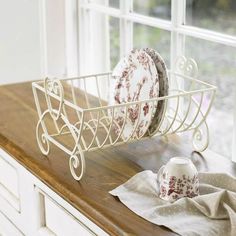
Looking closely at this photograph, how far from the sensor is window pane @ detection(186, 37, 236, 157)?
5.27 feet

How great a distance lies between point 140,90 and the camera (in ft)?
4.75

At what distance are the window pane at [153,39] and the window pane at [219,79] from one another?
0.33ft

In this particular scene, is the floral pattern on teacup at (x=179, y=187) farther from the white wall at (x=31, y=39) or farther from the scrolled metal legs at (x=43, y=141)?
the white wall at (x=31, y=39)

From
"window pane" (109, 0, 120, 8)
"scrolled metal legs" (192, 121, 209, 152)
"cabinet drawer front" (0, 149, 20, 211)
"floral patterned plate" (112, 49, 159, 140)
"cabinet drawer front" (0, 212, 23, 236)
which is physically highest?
"window pane" (109, 0, 120, 8)

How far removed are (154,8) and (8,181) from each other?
0.66m

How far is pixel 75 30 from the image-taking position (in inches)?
88.7

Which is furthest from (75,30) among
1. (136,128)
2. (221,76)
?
(136,128)

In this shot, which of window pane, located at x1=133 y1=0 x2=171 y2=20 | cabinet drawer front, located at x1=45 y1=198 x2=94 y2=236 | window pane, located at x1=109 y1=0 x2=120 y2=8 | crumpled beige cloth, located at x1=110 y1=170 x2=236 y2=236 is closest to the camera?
crumpled beige cloth, located at x1=110 y1=170 x2=236 y2=236

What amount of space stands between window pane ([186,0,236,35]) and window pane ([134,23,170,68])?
0.38ft

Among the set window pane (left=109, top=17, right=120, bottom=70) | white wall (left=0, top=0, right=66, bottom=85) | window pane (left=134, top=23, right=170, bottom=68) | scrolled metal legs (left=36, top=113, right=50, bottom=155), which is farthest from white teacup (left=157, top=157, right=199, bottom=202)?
white wall (left=0, top=0, right=66, bottom=85)

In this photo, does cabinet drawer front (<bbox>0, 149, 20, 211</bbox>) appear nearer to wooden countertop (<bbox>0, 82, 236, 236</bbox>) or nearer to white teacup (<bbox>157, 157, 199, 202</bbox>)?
wooden countertop (<bbox>0, 82, 236, 236</bbox>)

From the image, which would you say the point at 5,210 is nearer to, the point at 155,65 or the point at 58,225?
the point at 58,225

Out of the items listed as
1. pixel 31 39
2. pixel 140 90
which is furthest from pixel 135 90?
pixel 31 39

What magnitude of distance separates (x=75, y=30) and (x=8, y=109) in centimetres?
57
